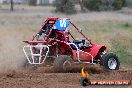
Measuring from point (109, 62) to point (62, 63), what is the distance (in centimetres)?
175

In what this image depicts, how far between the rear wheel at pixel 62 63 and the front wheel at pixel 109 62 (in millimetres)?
1281

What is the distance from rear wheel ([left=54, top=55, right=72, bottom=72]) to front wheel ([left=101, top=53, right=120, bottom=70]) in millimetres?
1281

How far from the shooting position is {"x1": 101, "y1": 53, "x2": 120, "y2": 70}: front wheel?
17297 mm

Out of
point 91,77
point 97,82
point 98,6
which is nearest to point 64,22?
point 91,77

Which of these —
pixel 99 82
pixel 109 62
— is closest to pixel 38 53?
pixel 109 62

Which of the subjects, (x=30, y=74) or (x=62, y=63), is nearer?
(x=30, y=74)

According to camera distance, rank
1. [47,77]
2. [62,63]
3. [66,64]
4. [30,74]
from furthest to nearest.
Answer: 1. [66,64]
2. [62,63]
3. [30,74]
4. [47,77]

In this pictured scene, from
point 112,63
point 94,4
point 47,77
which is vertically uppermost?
point 47,77

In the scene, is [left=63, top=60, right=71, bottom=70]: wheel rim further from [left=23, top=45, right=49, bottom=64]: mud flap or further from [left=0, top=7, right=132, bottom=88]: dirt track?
[left=23, top=45, right=49, bottom=64]: mud flap

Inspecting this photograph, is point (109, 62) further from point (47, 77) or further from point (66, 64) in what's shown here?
point (47, 77)

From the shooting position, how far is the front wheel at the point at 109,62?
17.3 m

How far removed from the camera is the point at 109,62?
57.1 feet

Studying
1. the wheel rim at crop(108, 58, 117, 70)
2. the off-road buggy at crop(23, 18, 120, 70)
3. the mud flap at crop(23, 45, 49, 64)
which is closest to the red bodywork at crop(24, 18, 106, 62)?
the off-road buggy at crop(23, 18, 120, 70)

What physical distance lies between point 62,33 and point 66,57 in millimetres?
1096
